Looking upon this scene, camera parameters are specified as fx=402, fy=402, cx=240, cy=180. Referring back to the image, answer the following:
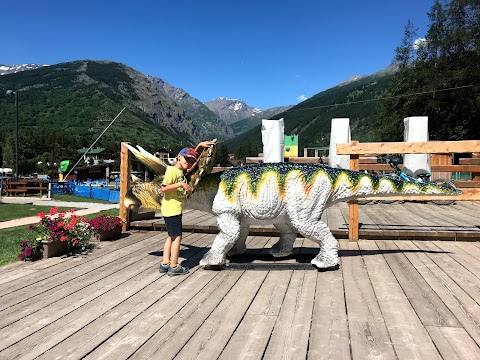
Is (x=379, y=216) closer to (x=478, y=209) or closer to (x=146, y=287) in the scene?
(x=478, y=209)

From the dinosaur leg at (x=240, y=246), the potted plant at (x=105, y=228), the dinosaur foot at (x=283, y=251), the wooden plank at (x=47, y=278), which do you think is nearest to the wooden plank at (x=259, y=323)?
the dinosaur foot at (x=283, y=251)

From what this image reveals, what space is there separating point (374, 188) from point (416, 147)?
1.58 metres

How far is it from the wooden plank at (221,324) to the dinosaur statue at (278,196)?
25.6 inches

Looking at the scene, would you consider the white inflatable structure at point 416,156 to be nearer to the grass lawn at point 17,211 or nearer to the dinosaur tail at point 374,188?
the dinosaur tail at point 374,188

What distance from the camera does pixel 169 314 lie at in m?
3.15

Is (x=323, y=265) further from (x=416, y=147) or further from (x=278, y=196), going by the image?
(x=416, y=147)

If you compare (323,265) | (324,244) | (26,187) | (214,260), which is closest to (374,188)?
(324,244)

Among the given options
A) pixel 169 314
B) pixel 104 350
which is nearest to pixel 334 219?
pixel 169 314

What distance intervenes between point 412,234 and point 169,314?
13.8ft

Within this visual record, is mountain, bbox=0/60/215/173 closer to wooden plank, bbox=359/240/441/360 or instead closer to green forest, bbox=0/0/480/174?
green forest, bbox=0/0/480/174

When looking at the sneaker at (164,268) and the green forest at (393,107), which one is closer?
the sneaker at (164,268)

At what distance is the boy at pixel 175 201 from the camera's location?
4180 millimetres

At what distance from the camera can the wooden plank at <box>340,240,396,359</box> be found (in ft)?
8.32

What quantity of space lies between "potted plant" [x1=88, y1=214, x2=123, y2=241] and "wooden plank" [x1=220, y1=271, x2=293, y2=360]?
3.07m
